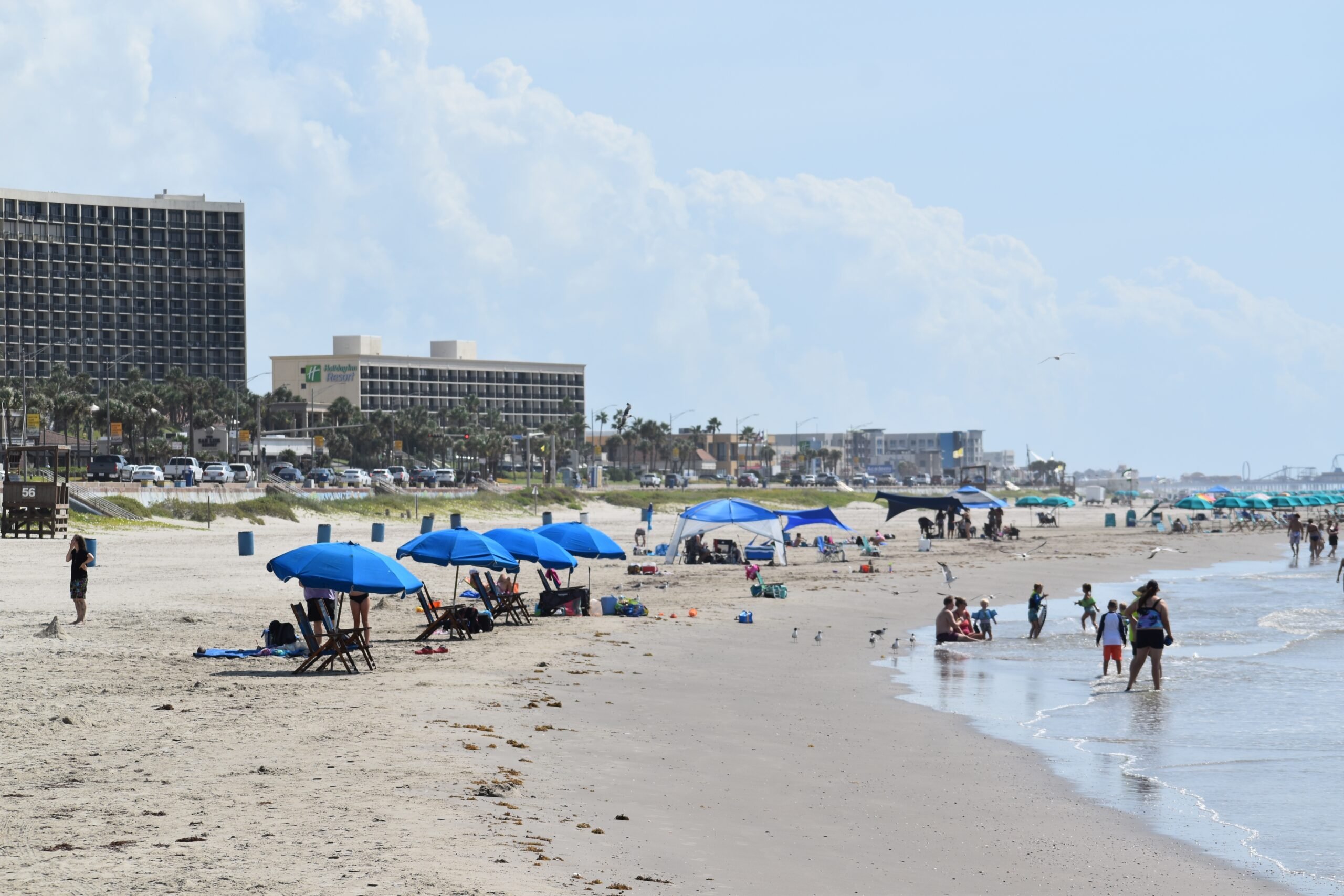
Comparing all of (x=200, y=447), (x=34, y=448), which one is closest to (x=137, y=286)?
(x=200, y=447)

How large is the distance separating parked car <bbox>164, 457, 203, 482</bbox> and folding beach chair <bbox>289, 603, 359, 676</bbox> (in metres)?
58.8

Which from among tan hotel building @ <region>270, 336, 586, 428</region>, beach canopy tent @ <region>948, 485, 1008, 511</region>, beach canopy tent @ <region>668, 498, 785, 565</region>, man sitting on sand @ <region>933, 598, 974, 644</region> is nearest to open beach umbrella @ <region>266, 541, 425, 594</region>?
man sitting on sand @ <region>933, 598, 974, 644</region>

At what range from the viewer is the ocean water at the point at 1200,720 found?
11.3 metres

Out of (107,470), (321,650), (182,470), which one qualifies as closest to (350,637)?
(321,650)

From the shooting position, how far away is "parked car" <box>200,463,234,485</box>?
75.8 metres

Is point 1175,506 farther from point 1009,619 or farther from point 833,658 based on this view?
point 833,658

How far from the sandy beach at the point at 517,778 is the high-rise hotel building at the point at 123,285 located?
156773 mm

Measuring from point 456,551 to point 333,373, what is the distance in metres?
174

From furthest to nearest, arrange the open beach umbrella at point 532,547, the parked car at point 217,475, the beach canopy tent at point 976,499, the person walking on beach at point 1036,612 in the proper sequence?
the parked car at point 217,475 < the beach canopy tent at point 976,499 < the person walking on beach at point 1036,612 < the open beach umbrella at point 532,547

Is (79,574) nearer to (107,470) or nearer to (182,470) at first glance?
(107,470)

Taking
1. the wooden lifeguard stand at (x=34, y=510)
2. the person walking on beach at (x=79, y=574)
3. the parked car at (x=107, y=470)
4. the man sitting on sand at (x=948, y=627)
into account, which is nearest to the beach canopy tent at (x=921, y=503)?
the man sitting on sand at (x=948, y=627)

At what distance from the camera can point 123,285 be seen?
174 meters

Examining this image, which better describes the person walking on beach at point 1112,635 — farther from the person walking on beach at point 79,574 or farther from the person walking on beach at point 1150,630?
the person walking on beach at point 79,574

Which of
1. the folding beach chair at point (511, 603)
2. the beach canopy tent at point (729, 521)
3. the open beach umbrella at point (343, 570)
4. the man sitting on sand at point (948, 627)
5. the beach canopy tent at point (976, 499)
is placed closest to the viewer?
the open beach umbrella at point (343, 570)
